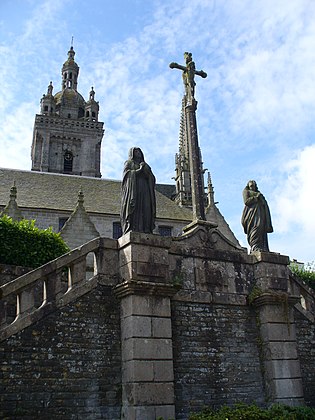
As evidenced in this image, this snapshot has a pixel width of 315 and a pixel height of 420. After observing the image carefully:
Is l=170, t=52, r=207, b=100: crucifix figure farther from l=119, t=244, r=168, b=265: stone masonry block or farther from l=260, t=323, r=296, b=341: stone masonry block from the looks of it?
l=260, t=323, r=296, b=341: stone masonry block

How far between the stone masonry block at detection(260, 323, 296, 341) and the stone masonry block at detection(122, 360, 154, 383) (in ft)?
11.4

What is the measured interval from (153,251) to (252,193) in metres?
4.13

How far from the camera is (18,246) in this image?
13.1 meters

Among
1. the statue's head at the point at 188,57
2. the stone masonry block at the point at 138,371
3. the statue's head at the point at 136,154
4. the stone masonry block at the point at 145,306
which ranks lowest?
the stone masonry block at the point at 138,371

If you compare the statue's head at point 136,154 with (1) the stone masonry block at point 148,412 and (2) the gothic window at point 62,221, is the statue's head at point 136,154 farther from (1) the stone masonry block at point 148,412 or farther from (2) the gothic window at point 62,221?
(2) the gothic window at point 62,221

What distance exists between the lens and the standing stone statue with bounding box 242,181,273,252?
498 inches

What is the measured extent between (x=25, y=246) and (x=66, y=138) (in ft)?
114

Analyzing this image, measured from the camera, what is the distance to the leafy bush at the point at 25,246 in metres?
12.9

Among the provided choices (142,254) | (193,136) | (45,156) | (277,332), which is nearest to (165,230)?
(193,136)

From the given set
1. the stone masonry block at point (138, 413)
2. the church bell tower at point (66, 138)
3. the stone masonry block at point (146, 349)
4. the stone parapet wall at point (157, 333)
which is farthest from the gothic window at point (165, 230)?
the church bell tower at point (66, 138)

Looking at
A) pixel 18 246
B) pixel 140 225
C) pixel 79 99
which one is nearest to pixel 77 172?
pixel 79 99

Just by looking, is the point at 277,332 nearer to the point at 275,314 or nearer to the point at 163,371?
the point at 275,314

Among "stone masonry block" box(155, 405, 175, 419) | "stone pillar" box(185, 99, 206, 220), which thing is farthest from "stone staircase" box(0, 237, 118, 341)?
"stone pillar" box(185, 99, 206, 220)

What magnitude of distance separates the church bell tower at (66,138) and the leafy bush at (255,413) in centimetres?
3656
